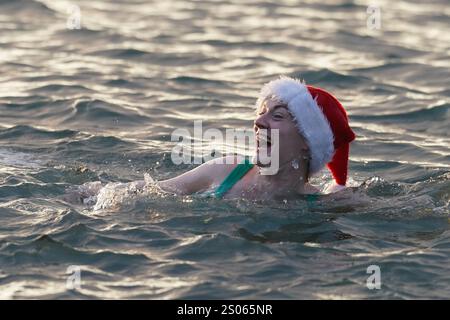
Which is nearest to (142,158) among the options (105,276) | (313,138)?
(313,138)

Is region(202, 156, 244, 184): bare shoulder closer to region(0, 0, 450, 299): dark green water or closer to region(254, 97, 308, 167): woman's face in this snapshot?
region(0, 0, 450, 299): dark green water

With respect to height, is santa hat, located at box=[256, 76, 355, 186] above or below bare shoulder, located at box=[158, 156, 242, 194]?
above

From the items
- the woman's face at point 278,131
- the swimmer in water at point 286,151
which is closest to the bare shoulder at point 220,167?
the swimmer in water at point 286,151

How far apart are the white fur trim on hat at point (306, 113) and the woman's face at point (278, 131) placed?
0.05 metres

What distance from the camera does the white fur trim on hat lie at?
809 cm

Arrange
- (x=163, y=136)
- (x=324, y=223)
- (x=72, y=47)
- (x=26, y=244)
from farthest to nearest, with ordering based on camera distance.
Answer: (x=72, y=47) < (x=163, y=136) < (x=324, y=223) < (x=26, y=244)

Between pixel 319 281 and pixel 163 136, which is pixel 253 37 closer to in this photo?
pixel 163 136

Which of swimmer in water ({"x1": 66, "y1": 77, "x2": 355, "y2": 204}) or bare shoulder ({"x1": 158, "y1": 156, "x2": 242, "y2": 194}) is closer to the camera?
swimmer in water ({"x1": 66, "y1": 77, "x2": 355, "y2": 204})

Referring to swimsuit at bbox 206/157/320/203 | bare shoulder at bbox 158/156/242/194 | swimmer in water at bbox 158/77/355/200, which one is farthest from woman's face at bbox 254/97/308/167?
bare shoulder at bbox 158/156/242/194

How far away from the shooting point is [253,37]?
51.3ft

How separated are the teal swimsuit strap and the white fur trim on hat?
1.90ft

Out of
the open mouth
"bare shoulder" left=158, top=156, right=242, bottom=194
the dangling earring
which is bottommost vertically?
"bare shoulder" left=158, top=156, right=242, bottom=194

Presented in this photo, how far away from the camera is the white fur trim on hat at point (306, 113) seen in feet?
26.5
